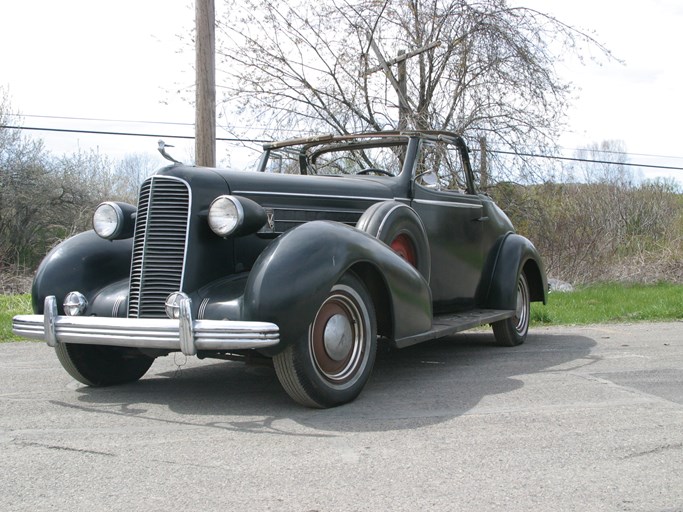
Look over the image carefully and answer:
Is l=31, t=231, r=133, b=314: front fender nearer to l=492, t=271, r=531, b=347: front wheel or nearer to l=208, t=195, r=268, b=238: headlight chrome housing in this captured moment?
l=208, t=195, r=268, b=238: headlight chrome housing

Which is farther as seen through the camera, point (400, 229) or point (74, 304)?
point (400, 229)

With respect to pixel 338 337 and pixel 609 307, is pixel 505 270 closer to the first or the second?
pixel 338 337

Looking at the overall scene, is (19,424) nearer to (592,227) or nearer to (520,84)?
(520,84)

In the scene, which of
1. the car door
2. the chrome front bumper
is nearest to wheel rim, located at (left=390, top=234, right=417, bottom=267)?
the car door

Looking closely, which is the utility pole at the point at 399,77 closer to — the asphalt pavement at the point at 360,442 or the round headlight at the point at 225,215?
the asphalt pavement at the point at 360,442

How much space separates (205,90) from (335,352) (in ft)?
19.5

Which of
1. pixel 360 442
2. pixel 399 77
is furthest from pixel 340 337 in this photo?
pixel 399 77

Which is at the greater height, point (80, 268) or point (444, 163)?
point (444, 163)

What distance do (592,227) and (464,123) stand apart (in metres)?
6.33

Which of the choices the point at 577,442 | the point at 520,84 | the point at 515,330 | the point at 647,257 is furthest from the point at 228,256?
the point at 647,257

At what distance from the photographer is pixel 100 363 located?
17.6 ft

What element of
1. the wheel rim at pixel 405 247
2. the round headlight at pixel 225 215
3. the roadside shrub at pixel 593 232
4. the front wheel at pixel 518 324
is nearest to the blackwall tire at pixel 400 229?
the wheel rim at pixel 405 247

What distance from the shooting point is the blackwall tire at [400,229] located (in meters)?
5.48

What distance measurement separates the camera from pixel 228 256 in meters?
4.95
